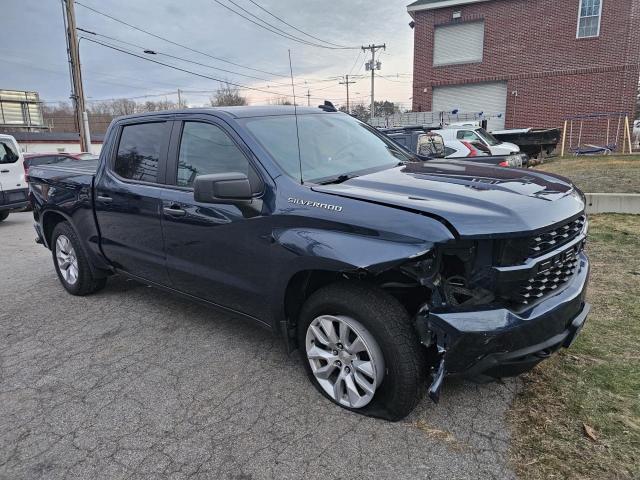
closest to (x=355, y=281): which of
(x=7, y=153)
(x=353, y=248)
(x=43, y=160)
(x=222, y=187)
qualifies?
(x=353, y=248)

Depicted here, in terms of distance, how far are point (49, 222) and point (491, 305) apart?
500 centimetres

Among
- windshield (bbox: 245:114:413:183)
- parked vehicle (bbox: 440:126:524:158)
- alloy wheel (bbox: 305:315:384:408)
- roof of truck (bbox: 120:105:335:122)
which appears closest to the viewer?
alloy wheel (bbox: 305:315:384:408)

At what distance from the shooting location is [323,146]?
11.6 feet

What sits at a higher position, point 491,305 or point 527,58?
point 527,58

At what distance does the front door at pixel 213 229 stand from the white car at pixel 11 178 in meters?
8.84

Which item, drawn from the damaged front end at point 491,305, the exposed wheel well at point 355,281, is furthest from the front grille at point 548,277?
the exposed wheel well at point 355,281

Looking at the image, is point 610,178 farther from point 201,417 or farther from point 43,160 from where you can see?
point 43,160

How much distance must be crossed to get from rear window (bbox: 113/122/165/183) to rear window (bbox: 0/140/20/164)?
8026 millimetres

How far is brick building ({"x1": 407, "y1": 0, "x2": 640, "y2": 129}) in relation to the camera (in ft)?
72.1

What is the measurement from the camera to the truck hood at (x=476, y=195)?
2.32 meters

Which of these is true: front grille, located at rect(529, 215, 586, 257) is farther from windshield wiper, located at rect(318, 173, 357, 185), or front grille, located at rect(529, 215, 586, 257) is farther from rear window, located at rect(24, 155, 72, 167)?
rear window, located at rect(24, 155, 72, 167)

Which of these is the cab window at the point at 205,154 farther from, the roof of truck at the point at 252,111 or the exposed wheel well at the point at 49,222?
the exposed wheel well at the point at 49,222

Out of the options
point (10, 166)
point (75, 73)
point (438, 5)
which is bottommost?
point (10, 166)

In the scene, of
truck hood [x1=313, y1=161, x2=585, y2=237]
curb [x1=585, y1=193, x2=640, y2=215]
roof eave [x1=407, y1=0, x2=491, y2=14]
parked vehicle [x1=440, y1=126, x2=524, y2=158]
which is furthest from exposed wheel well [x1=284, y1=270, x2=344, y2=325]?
roof eave [x1=407, y1=0, x2=491, y2=14]
